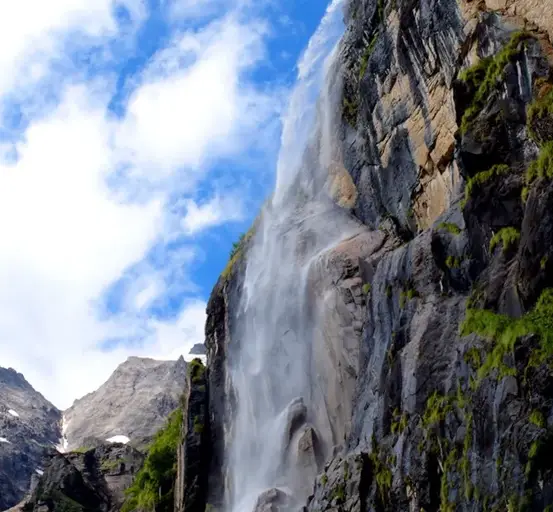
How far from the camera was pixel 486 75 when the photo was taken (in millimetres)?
23125

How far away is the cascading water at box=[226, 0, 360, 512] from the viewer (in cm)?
3444

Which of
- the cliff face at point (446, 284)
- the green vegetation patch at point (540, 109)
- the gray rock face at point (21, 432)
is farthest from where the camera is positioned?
the gray rock face at point (21, 432)

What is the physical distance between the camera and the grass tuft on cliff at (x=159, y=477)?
157 ft

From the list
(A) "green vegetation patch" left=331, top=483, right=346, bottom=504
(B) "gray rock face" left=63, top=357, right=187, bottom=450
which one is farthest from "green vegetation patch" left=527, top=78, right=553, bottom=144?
(B) "gray rock face" left=63, top=357, right=187, bottom=450

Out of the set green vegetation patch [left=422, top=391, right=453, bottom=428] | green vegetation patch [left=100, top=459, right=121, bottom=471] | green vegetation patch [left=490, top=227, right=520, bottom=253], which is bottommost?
green vegetation patch [left=422, top=391, right=453, bottom=428]

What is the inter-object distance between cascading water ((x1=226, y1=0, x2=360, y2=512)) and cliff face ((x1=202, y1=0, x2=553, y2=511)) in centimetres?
134

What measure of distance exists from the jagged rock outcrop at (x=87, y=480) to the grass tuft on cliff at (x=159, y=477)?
17659mm

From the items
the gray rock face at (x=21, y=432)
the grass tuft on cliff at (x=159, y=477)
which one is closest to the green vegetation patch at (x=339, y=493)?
the grass tuft on cliff at (x=159, y=477)

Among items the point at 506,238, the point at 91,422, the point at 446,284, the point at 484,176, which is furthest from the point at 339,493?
the point at 91,422

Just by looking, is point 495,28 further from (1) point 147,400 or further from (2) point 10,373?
(2) point 10,373

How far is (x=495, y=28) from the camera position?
994 inches

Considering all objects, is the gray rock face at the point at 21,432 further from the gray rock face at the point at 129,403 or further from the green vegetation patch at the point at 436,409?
the green vegetation patch at the point at 436,409

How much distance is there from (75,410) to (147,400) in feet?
95.5

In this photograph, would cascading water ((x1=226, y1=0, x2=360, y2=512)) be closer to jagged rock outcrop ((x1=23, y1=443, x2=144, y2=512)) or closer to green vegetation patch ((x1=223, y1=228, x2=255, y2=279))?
A: green vegetation patch ((x1=223, y1=228, x2=255, y2=279))
